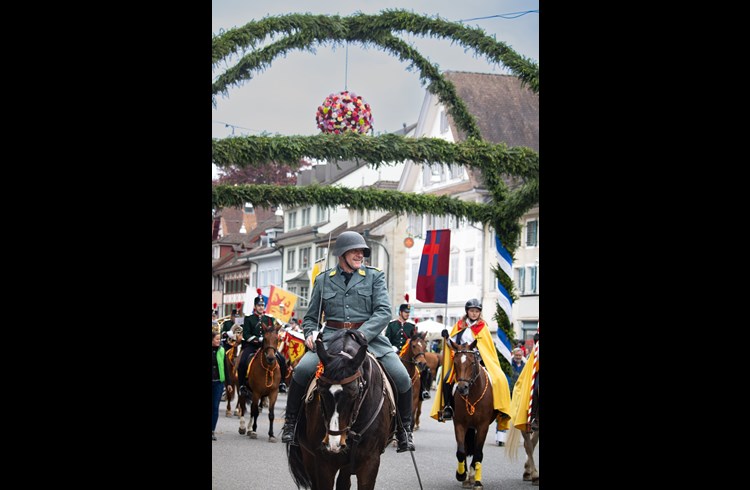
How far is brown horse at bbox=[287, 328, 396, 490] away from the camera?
7641 millimetres

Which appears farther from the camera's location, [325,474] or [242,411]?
Answer: [242,411]

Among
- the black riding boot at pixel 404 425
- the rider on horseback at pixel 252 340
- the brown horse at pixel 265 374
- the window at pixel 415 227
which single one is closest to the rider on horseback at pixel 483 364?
the black riding boot at pixel 404 425

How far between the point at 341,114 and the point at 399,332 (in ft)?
17.1

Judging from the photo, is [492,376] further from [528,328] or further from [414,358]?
[528,328]

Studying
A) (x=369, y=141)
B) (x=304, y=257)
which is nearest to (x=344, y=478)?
(x=369, y=141)

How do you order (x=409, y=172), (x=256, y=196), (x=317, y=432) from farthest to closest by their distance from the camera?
(x=409, y=172), (x=256, y=196), (x=317, y=432)

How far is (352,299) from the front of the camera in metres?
8.73

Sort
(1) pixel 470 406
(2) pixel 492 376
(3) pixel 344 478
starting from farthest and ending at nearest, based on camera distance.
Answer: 1. (2) pixel 492 376
2. (1) pixel 470 406
3. (3) pixel 344 478

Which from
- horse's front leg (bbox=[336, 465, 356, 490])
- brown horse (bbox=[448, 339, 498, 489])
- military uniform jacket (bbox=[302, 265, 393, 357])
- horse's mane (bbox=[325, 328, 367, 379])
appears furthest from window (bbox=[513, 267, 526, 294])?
horse's mane (bbox=[325, 328, 367, 379])
